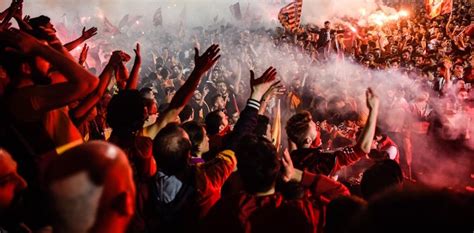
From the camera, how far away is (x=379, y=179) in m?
2.23

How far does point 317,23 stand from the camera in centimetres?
1873

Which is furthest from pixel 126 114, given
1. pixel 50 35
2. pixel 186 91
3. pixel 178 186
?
pixel 50 35

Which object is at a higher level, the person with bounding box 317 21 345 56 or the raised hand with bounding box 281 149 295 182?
the person with bounding box 317 21 345 56

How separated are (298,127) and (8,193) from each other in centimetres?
193

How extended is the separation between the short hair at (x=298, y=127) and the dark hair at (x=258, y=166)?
113 centimetres

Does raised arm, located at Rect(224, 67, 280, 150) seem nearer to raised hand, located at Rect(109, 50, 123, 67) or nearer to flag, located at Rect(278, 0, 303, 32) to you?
raised hand, located at Rect(109, 50, 123, 67)

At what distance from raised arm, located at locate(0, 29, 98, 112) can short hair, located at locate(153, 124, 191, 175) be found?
17.3 inches

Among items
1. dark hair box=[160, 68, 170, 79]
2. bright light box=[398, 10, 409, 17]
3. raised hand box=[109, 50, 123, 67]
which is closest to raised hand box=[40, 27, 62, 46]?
raised hand box=[109, 50, 123, 67]

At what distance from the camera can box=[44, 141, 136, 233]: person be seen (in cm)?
131

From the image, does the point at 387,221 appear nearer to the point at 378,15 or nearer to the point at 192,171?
the point at 192,171

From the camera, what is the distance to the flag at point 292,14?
12.9m

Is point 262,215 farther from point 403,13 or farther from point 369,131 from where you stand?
point 403,13

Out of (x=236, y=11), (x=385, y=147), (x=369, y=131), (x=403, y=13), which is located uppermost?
(x=403, y=13)

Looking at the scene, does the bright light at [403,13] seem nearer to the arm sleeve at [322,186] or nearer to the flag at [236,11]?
the flag at [236,11]
